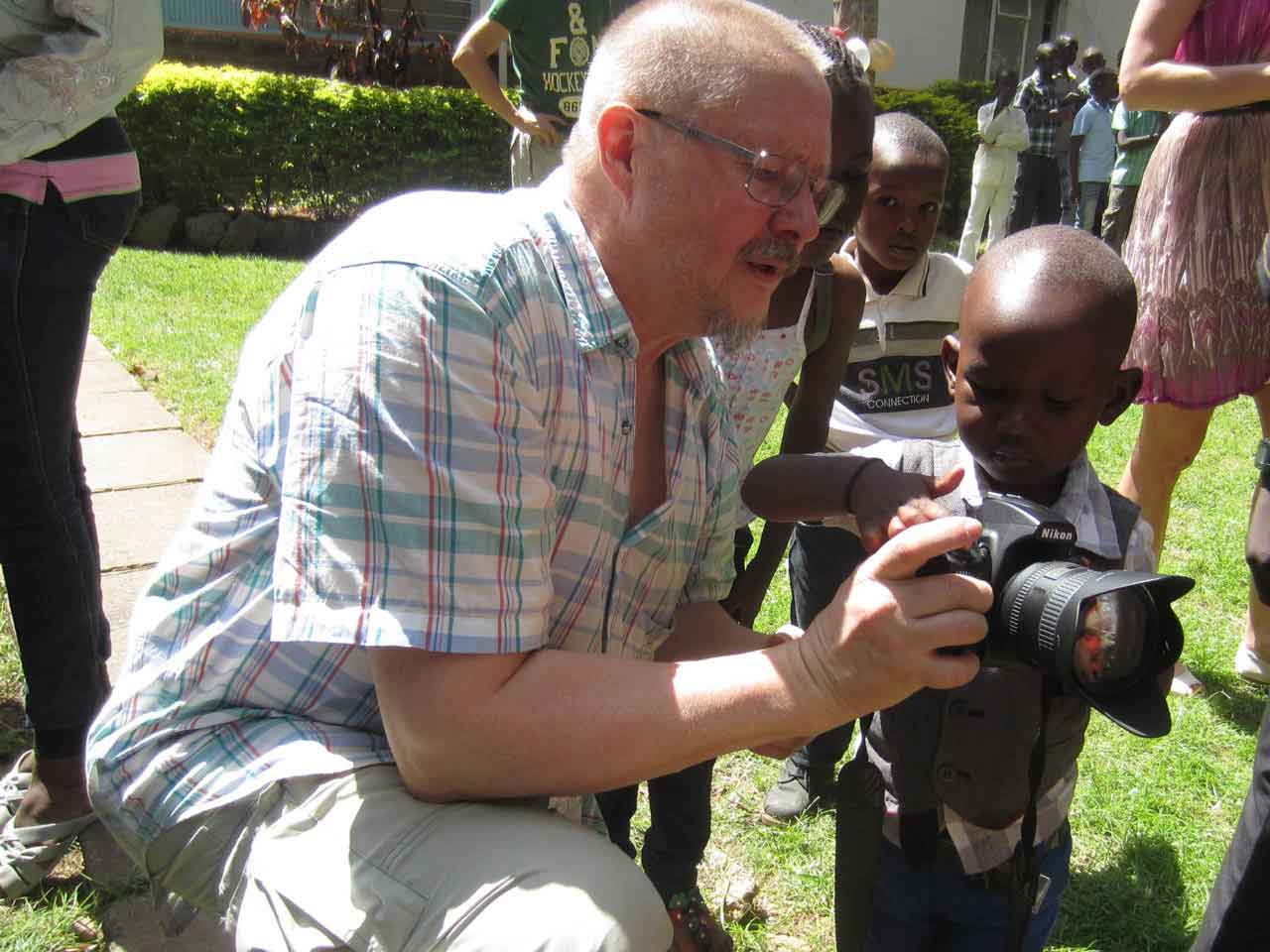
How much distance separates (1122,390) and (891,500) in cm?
57

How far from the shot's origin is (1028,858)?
174 centimetres

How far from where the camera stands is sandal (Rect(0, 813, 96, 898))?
2.35 m

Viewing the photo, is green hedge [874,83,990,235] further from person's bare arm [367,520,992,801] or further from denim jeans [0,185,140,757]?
person's bare arm [367,520,992,801]

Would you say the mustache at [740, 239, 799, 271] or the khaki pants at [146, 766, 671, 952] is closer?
the khaki pants at [146, 766, 671, 952]

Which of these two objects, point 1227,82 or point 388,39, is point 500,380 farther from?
point 388,39

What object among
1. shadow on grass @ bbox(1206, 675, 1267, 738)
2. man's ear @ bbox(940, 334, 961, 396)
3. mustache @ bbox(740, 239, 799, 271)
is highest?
mustache @ bbox(740, 239, 799, 271)

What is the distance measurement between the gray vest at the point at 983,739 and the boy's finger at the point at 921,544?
41cm

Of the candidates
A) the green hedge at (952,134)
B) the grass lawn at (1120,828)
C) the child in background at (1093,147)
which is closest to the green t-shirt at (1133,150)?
the child in background at (1093,147)

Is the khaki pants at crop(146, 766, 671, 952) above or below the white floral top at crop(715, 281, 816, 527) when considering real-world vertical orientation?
below

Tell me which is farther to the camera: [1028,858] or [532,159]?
[532,159]

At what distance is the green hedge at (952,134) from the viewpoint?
15.9m

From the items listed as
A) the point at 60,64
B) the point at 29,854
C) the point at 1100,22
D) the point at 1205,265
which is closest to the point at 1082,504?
the point at 1205,265

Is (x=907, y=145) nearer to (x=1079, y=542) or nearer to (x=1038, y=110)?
(x=1079, y=542)

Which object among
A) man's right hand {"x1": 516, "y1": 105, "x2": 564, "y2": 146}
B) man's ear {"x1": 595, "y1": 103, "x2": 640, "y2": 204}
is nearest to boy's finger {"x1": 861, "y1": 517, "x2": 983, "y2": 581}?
man's ear {"x1": 595, "y1": 103, "x2": 640, "y2": 204}
